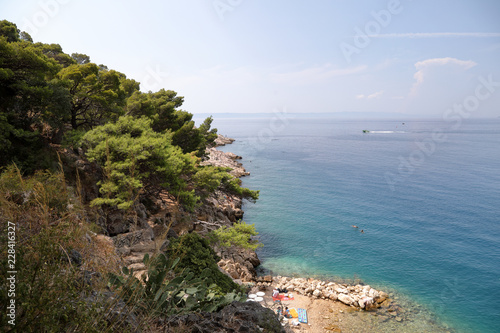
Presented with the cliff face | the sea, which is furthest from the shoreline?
the cliff face

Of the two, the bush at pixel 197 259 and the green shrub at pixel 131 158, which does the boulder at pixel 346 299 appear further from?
the green shrub at pixel 131 158

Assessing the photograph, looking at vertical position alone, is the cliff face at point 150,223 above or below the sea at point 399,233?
above

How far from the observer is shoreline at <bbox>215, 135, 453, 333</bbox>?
15422 mm

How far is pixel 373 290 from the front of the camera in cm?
1844

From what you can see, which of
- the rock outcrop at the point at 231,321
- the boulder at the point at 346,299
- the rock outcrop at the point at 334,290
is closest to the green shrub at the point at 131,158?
the rock outcrop at the point at 231,321

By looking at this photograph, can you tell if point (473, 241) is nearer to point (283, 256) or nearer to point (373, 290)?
point (373, 290)

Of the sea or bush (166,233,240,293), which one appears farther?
the sea

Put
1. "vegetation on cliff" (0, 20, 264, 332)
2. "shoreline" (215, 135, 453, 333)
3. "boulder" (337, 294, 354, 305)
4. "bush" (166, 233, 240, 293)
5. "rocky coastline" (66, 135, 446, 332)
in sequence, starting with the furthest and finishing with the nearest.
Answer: "boulder" (337, 294, 354, 305), "shoreline" (215, 135, 453, 333), "rocky coastline" (66, 135, 446, 332), "bush" (166, 233, 240, 293), "vegetation on cliff" (0, 20, 264, 332)

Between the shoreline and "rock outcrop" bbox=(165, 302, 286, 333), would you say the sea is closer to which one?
the shoreline

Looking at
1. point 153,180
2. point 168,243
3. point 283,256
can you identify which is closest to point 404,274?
point 283,256

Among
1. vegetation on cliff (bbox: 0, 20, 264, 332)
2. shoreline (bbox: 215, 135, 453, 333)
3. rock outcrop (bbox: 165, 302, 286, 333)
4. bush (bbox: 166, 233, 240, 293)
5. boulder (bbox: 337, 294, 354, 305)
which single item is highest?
vegetation on cliff (bbox: 0, 20, 264, 332)

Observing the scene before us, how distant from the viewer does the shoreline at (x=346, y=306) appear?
15.4m

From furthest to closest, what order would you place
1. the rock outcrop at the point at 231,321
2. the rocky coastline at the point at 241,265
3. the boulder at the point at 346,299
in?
1. the boulder at the point at 346,299
2. the rocky coastline at the point at 241,265
3. the rock outcrop at the point at 231,321

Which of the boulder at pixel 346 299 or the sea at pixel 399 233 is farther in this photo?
the sea at pixel 399 233
